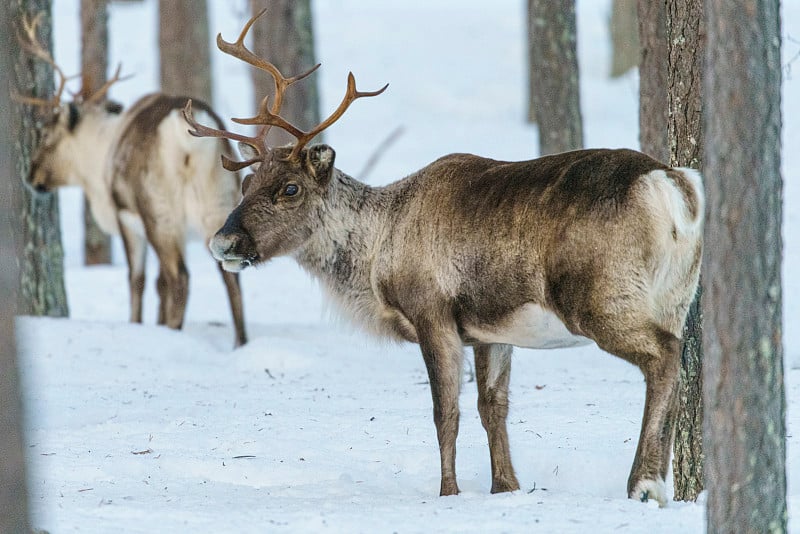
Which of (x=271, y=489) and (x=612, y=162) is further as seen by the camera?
(x=271, y=489)

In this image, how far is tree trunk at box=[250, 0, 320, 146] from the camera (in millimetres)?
13141

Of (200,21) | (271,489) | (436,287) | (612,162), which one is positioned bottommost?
(271,489)

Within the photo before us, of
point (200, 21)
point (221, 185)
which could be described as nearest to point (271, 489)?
point (221, 185)

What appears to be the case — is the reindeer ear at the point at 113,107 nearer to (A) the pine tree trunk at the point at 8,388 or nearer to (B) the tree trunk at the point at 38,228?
(B) the tree trunk at the point at 38,228

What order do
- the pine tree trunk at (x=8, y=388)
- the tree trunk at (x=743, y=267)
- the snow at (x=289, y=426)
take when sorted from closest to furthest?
1. the pine tree trunk at (x=8, y=388)
2. the tree trunk at (x=743, y=267)
3. the snow at (x=289, y=426)

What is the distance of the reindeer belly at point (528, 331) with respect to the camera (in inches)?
195

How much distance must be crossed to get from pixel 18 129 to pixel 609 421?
5.94m

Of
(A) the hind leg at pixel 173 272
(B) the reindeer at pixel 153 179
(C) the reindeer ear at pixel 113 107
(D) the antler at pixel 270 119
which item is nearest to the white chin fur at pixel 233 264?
(D) the antler at pixel 270 119

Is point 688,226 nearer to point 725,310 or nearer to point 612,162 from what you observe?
point 612,162

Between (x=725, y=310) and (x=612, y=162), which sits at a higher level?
(x=612, y=162)

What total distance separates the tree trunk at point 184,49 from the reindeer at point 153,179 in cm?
607

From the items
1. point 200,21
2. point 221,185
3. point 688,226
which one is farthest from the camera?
point 200,21

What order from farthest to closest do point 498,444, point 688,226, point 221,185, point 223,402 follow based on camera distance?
point 221,185 → point 223,402 → point 498,444 → point 688,226

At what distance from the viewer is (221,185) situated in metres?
9.33
